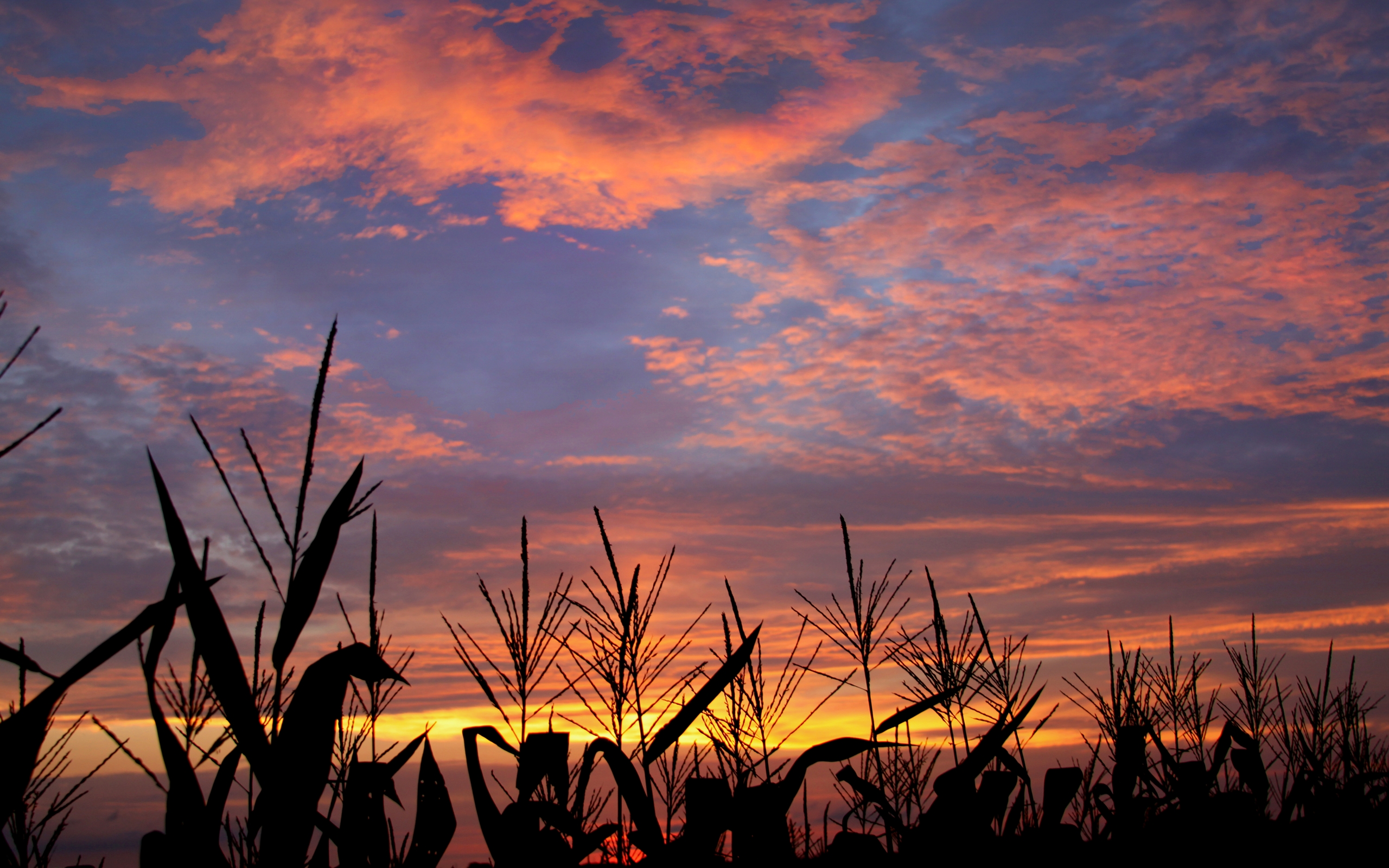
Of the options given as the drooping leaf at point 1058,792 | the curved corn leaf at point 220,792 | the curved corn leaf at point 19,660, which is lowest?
the drooping leaf at point 1058,792

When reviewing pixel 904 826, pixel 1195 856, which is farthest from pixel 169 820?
pixel 1195 856

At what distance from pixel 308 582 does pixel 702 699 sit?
1.03m

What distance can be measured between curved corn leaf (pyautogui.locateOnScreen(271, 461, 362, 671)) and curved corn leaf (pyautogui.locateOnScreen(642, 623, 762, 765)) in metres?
0.99

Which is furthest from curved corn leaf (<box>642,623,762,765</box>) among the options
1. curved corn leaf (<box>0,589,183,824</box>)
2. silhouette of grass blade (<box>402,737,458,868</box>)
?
curved corn leaf (<box>0,589,183,824</box>)

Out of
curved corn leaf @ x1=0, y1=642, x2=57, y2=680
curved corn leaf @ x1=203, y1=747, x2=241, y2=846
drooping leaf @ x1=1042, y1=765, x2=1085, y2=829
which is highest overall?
curved corn leaf @ x1=0, y1=642, x2=57, y2=680

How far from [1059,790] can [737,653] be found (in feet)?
4.88

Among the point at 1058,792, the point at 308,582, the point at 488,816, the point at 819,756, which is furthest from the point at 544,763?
the point at 1058,792

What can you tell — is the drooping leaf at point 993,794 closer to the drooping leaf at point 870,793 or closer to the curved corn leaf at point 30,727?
the drooping leaf at point 870,793

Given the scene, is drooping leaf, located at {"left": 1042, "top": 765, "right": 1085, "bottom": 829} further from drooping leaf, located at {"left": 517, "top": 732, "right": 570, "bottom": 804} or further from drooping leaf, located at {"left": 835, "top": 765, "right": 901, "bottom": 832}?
drooping leaf, located at {"left": 517, "top": 732, "right": 570, "bottom": 804}

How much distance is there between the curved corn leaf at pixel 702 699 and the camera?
2154mm

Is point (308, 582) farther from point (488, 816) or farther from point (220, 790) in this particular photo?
point (488, 816)

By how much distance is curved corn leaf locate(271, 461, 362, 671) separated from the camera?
1.56 metres

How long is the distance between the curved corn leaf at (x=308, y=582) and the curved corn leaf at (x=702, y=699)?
99 cm

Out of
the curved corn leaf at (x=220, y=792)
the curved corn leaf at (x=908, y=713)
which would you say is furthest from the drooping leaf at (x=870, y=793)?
the curved corn leaf at (x=220, y=792)
